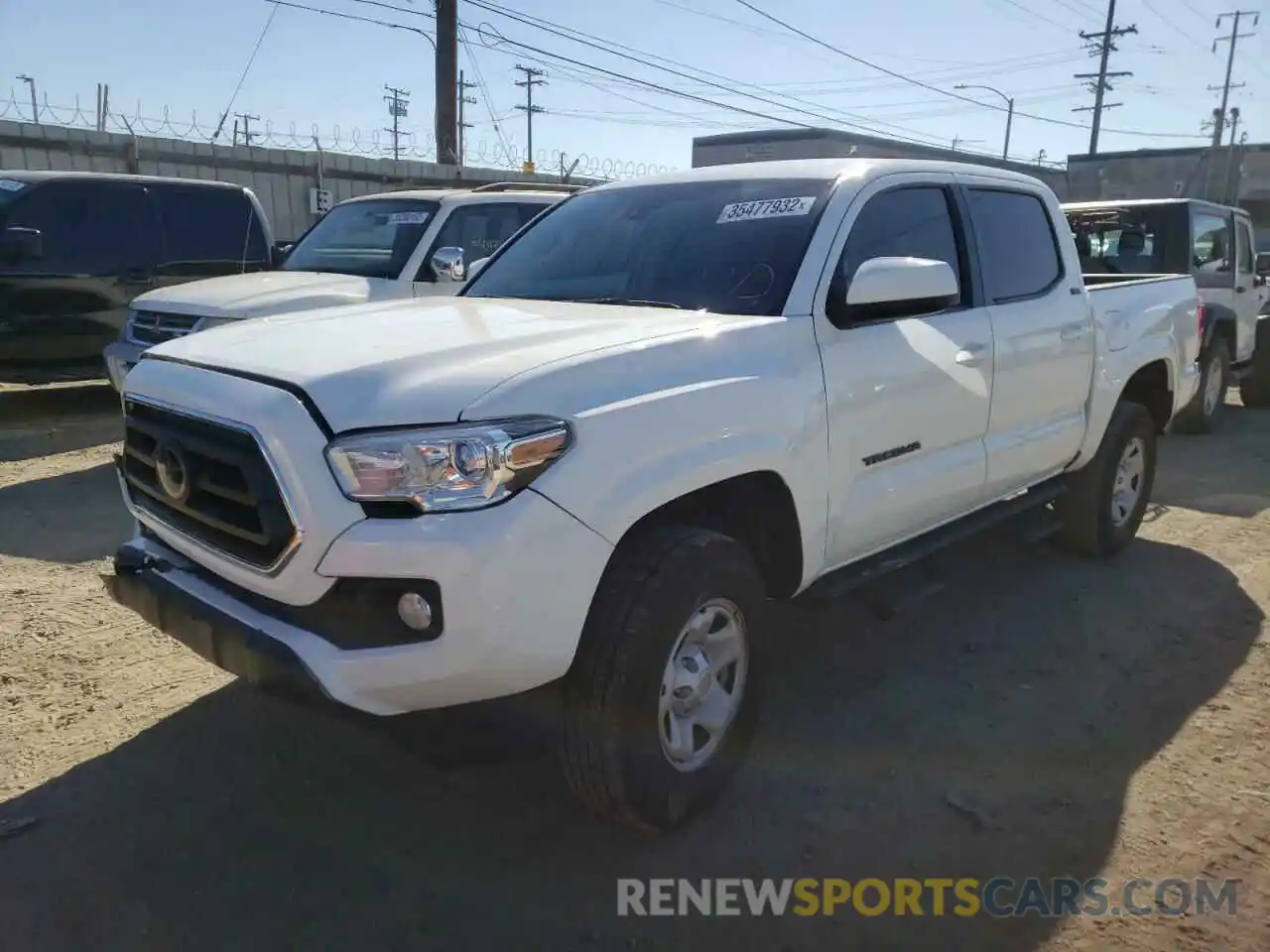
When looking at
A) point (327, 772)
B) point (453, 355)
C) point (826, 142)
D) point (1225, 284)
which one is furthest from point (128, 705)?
point (826, 142)

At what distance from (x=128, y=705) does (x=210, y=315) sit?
148 inches

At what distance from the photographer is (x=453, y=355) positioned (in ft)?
8.77

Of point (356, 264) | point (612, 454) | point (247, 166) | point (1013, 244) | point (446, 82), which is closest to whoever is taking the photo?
point (612, 454)

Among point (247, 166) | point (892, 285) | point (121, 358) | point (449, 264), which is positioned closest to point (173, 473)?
point (892, 285)

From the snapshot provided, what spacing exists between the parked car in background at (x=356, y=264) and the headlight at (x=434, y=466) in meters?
4.32

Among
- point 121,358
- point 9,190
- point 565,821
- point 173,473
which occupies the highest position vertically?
point 9,190

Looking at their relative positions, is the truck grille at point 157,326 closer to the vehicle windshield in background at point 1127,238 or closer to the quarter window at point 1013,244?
the quarter window at point 1013,244

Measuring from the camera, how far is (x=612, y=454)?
2.52 meters

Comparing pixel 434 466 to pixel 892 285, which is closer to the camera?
pixel 434 466

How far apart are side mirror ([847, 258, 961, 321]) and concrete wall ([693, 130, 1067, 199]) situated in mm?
27605

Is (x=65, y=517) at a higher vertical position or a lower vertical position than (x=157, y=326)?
lower

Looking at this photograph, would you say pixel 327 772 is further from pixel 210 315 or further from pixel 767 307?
pixel 210 315

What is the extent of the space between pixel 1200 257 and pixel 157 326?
8.83 metres

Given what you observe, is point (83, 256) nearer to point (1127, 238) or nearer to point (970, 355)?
point (970, 355)
